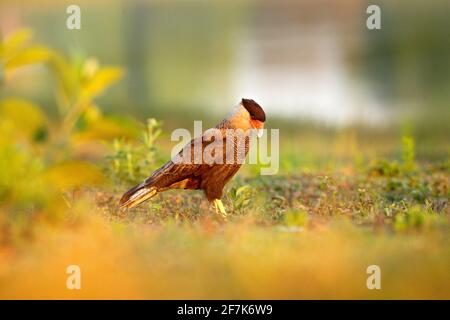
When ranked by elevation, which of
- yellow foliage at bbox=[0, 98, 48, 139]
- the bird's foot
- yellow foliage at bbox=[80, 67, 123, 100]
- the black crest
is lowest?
the bird's foot

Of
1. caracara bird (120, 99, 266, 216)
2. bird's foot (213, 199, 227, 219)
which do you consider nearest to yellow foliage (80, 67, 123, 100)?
caracara bird (120, 99, 266, 216)

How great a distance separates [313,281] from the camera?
602cm

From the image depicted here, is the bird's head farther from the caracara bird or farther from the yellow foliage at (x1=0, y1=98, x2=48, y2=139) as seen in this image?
the yellow foliage at (x1=0, y1=98, x2=48, y2=139)

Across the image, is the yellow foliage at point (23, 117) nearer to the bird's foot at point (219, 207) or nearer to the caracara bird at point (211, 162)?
the caracara bird at point (211, 162)

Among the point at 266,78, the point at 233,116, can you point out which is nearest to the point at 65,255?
the point at 233,116

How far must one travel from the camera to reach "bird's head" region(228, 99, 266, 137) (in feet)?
27.1

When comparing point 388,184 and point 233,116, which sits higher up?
point 233,116

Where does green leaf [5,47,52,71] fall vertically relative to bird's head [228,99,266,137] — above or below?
above

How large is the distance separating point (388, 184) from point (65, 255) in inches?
166

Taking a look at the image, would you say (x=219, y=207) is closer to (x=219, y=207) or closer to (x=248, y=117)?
(x=219, y=207)

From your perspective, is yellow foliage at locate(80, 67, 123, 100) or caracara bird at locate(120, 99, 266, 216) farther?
caracara bird at locate(120, 99, 266, 216)

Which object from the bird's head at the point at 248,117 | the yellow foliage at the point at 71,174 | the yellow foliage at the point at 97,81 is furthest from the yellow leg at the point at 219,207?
the yellow foliage at the point at 71,174

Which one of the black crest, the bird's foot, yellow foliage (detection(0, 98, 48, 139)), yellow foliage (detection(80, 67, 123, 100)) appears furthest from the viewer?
the black crest

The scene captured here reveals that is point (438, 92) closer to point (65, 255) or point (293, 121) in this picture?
Answer: point (293, 121)
